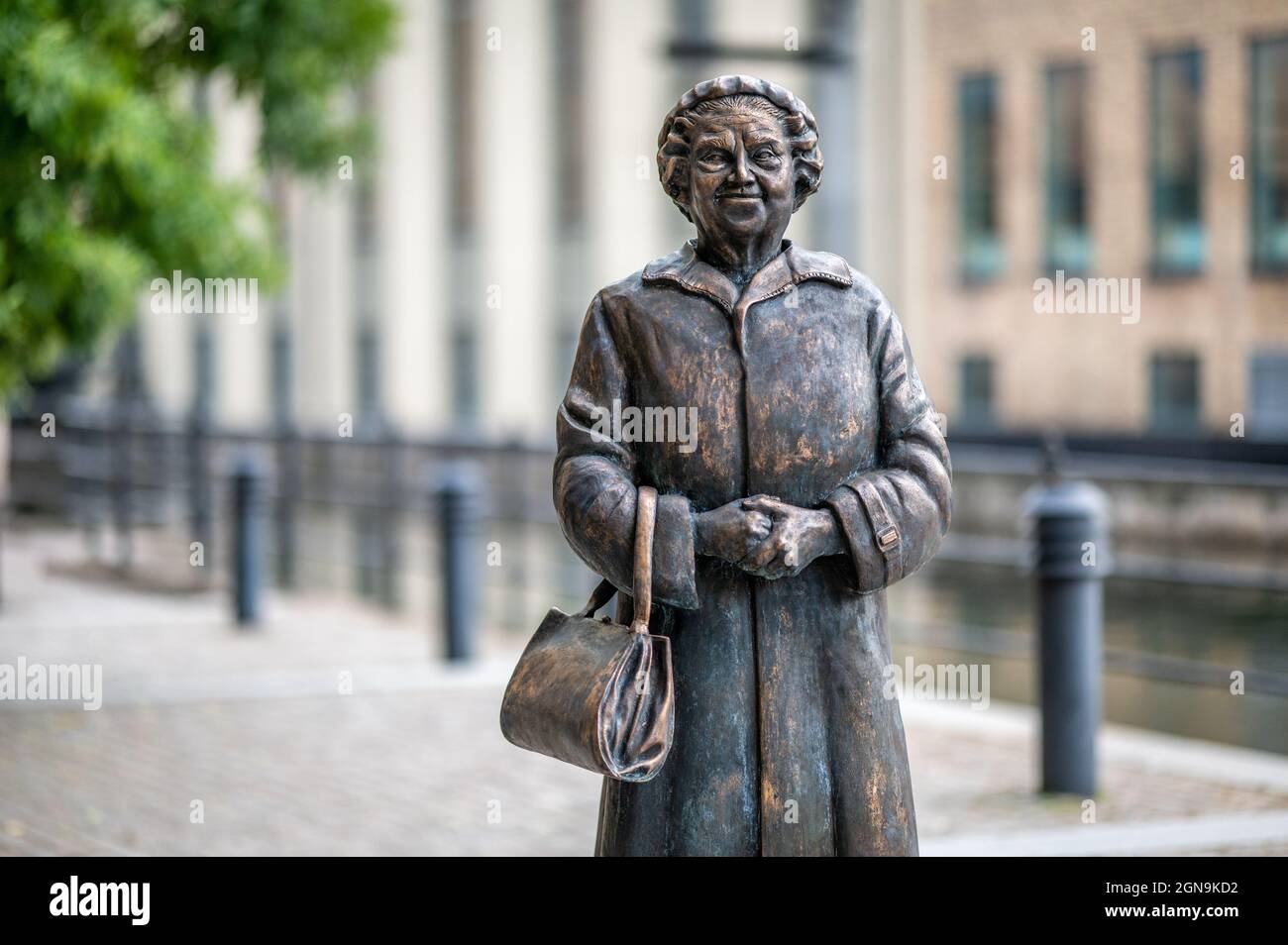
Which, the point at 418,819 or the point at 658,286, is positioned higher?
the point at 658,286

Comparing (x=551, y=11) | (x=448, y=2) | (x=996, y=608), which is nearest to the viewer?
(x=996, y=608)

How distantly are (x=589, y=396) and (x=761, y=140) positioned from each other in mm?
Result: 697

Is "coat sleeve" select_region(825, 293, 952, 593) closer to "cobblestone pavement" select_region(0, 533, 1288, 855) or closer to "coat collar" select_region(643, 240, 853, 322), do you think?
"coat collar" select_region(643, 240, 853, 322)

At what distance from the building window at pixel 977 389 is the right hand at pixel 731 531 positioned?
27.6 meters

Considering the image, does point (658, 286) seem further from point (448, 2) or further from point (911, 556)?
point (448, 2)

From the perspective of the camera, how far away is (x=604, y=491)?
394 cm

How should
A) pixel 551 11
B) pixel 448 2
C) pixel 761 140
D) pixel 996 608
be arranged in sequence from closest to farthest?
pixel 761 140
pixel 996 608
pixel 551 11
pixel 448 2

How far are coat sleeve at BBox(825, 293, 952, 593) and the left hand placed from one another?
0.12ft

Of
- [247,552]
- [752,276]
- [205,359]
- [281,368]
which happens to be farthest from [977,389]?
[752,276]

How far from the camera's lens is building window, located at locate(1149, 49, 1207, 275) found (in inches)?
1068

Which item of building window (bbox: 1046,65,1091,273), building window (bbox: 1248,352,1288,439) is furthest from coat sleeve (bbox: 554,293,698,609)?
building window (bbox: 1046,65,1091,273)

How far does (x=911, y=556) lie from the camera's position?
3.97 meters

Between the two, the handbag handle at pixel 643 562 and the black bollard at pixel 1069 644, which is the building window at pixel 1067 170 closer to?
the black bollard at pixel 1069 644
